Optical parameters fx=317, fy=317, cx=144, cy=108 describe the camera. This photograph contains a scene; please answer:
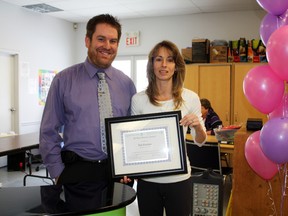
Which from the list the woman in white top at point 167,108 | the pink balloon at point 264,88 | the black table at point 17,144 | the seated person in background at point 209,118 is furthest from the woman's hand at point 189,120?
the seated person in background at point 209,118

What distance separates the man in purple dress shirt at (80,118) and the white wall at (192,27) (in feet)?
16.4

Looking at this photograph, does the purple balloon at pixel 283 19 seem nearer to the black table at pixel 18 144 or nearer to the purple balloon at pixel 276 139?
the purple balloon at pixel 276 139

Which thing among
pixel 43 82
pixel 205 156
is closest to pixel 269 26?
pixel 205 156

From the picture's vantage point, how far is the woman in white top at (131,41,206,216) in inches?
69.7

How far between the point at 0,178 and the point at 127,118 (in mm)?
4252

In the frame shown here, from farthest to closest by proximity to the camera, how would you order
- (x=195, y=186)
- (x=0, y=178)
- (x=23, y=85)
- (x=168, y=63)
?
(x=23, y=85) → (x=0, y=178) → (x=195, y=186) → (x=168, y=63)

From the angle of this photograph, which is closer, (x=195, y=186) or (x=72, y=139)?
(x=72, y=139)

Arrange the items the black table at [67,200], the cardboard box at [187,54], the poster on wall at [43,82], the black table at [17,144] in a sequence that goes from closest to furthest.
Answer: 1. the black table at [67,200]
2. the black table at [17,144]
3. the cardboard box at [187,54]
4. the poster on wall at [43,82]

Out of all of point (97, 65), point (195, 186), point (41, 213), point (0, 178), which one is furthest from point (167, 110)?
point (0, 178)

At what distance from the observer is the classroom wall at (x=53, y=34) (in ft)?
19.8

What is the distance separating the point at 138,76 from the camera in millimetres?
7379

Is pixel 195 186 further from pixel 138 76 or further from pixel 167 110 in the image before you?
pixel 138 76

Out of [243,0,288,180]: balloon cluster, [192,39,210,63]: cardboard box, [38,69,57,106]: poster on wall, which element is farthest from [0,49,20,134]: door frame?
[243,0,288,180]: balloon cluster

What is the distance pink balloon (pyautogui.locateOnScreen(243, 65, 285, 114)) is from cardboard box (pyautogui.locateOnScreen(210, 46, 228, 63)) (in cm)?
423
